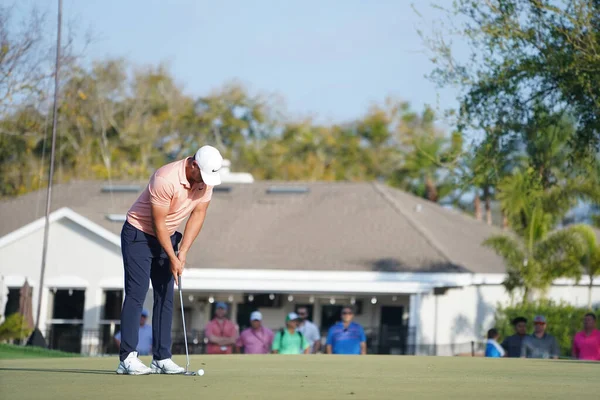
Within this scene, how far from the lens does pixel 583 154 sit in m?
15.1

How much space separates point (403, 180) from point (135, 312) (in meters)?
46.8

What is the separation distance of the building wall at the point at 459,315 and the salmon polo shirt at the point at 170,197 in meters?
17.5

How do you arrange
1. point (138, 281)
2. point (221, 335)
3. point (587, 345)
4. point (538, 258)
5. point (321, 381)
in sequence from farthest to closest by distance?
point (538, 258)
point (221, 335)
point (587, 345)
point (138, 281)
point (321, 381)

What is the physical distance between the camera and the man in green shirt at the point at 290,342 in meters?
14.8

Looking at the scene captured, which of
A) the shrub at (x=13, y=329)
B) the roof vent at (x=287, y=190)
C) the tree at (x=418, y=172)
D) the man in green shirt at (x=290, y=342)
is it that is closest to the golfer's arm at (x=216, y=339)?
the man in green shirt at (x=290, y=342)

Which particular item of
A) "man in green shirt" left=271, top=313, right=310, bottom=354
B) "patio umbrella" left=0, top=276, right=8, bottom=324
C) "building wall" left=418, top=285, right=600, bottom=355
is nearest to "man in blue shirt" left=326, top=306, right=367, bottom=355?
"man in green shirt" left=271, top=313, right=310, bottom=354

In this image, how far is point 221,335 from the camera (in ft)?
58.2

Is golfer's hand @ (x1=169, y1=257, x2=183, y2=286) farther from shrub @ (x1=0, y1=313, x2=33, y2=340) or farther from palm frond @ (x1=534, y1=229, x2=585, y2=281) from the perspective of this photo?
palm frond @ (x1=534, y1=229, x2=585, y2=281)

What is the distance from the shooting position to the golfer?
726 centimetres

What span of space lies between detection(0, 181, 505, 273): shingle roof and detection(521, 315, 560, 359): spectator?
9642 mm

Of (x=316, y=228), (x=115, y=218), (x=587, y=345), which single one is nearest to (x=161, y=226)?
(x=587, y=345)

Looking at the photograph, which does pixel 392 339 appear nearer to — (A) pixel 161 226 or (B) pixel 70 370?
(B) pixel 70 370

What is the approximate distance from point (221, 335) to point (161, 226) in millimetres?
10716

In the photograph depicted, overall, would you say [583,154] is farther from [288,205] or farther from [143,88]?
[143,88]
